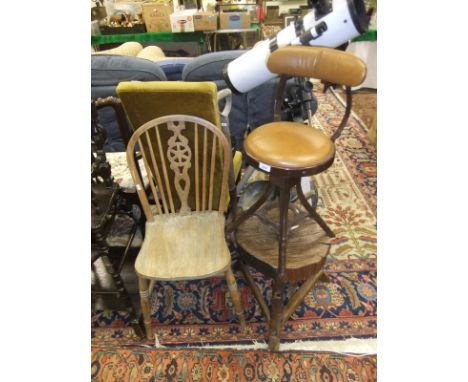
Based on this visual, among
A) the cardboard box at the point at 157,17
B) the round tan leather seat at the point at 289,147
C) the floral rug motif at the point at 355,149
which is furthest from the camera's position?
the cardboard box at the point at 157,17

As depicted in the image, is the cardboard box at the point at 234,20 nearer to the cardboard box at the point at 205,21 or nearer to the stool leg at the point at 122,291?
the cardboard box at the point at 205,21

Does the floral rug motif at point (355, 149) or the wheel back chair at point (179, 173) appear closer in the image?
the wheel back chair at point (179, 173)

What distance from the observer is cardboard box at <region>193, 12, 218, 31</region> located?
3.75m

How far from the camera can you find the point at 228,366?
128cm

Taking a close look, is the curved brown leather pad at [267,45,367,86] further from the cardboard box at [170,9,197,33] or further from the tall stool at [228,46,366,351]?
the cardboard box at [170,9,197,33]

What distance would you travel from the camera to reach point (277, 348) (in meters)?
1.31

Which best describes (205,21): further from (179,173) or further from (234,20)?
(179,173)

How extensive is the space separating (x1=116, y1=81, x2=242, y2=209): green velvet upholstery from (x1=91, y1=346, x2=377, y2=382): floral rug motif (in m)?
0.96

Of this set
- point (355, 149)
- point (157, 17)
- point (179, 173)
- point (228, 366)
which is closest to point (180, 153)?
point (179, 173)

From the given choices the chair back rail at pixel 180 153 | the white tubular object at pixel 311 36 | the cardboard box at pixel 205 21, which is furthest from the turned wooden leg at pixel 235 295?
the cardboard box at pixel 205 21

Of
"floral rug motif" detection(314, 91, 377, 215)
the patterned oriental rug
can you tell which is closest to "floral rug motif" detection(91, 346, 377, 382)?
the patterned oriental rug

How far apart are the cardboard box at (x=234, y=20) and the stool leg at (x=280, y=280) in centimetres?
349

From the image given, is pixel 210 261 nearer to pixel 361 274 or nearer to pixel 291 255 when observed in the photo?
pixel 291 255

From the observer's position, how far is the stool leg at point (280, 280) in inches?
42.1
